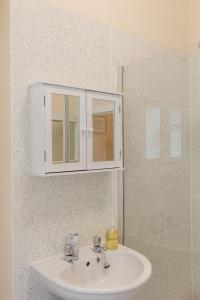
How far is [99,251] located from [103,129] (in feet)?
2.29

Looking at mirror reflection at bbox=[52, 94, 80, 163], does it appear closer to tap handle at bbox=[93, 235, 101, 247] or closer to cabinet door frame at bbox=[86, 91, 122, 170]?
cabinet door frame at bbox=[86, 91, 122, 170]

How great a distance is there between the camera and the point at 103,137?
1816 mm

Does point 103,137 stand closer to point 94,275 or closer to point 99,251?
point 99,251

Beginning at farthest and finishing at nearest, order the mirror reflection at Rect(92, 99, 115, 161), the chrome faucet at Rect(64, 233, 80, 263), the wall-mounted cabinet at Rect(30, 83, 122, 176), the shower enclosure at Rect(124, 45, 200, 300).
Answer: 1. the shower enclosure at Rect(124, 45, 200, 300)
2. the mirror reflection at Rect(92, 99, 115, 161)
3. the chrome faucet at Rect(64, 233, 80, 263)
4. the wall-mounted cabinet at Rect(30, 83, 122, 176)

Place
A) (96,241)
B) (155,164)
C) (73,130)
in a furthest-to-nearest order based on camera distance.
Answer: (155,164), (96,241), (73,130)

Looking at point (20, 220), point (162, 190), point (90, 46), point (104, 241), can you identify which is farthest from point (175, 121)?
point (20, 220)

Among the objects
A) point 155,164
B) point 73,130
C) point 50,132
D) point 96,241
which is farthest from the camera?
point 155,164

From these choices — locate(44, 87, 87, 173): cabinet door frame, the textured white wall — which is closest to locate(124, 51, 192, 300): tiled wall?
locate(44, 87, 87, 173): cabinet door frame

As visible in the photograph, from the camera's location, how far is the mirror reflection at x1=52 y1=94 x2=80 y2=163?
1.57 meters

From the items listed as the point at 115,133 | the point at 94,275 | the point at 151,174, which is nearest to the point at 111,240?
the point at 94,275

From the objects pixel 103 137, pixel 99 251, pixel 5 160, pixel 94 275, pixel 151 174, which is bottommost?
pixel 94 275

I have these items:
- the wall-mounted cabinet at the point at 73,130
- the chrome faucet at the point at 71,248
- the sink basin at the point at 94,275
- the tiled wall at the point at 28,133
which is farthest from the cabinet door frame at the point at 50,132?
the sink basin at the point at 94,275

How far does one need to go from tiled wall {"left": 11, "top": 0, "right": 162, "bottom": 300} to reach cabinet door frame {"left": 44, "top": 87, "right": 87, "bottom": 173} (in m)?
0.13

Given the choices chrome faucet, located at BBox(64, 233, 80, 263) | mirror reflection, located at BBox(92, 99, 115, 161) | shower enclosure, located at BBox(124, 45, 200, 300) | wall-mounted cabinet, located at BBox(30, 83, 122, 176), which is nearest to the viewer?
wall-mounted cabinet, located at BBox(30, 83, 122, 176)
